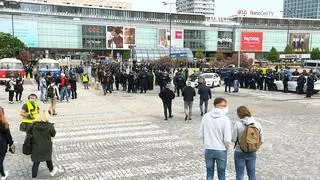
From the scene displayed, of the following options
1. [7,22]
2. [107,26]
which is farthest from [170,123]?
[107,26]

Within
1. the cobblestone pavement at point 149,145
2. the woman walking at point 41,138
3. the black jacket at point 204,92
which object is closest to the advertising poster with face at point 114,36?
the cobblestone pavement at point 149,145

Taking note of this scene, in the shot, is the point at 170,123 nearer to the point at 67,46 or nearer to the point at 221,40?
the point at 67,46

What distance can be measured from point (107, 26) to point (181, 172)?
375 ft

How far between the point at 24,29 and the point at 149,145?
104 m

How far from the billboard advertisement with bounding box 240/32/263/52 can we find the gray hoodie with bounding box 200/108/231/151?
409ft

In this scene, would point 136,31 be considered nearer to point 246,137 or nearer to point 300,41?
point 300,41

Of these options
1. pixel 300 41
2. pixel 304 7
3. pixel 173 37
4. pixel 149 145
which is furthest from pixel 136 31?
pixel 149 145

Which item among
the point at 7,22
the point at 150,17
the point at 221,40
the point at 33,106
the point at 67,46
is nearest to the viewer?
the point at 33,106

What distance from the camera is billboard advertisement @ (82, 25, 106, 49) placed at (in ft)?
389

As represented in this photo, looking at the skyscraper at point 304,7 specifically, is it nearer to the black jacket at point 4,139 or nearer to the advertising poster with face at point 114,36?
the advertising poster with face at point 114,36

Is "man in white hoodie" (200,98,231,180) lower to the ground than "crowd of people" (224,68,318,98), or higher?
higher

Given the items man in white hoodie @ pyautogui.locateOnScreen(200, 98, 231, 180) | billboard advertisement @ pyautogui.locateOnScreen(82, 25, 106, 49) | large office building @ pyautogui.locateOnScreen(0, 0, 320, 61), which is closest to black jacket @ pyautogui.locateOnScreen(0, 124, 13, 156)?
man in white hoodie @ pyautogui.locateOnScreen(200, 98, 231, 180)

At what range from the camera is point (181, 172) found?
8555mm

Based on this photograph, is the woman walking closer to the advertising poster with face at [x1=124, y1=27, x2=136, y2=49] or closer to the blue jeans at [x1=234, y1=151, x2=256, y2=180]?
the blue jeans at [x1=234, y1=151, x2=256, y2=180]
